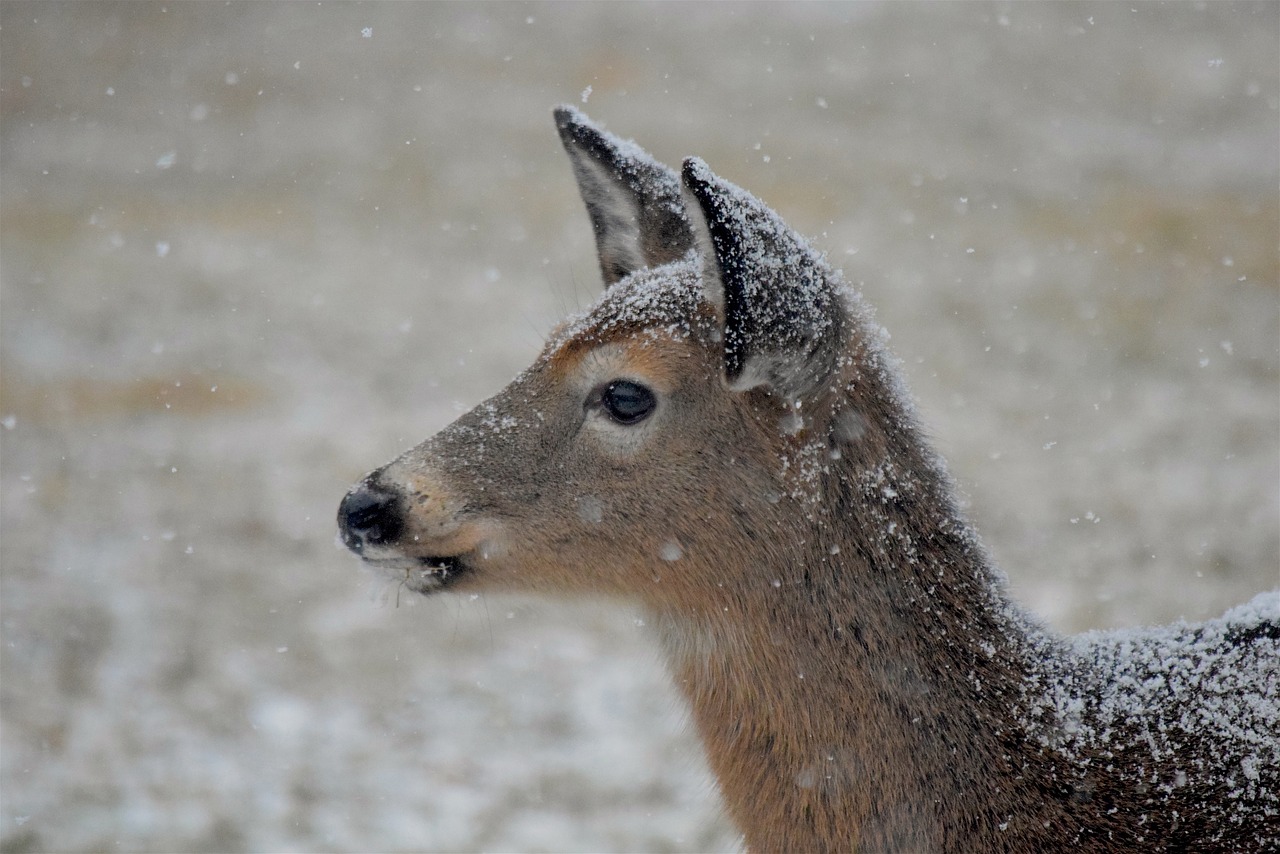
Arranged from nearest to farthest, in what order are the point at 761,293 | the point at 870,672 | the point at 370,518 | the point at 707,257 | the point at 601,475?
the point at 761,293, the point at 707,257, the point at 870,672, the point at 370,518, the point at 601,475

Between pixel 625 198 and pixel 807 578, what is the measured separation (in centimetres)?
160

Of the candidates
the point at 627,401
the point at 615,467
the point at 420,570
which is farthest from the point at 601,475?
the point at 420,570

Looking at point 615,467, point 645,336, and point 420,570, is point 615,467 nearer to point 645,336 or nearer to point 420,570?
point 645,336

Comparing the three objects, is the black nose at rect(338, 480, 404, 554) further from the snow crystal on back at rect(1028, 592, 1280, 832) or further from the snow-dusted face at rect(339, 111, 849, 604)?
the snow crystal on back at rect(1028, 592, 1280, 832)

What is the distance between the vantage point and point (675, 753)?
6871 millimetres

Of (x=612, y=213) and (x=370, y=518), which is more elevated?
(x=612, y=213)

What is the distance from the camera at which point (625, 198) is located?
4461 mm

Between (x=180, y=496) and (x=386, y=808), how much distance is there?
499cm

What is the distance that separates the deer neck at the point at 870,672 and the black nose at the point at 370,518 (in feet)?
3.47

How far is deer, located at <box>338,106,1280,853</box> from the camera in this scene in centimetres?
340

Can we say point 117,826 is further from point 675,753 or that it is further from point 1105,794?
point 1105,794

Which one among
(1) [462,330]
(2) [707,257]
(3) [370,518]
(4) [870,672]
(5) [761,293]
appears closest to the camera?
(5) [761,293]

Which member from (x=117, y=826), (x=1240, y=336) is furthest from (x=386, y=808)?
(x=1240, y=336)

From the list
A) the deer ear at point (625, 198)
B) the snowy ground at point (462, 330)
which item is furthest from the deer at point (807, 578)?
the snowy ground at point (462, 330)
